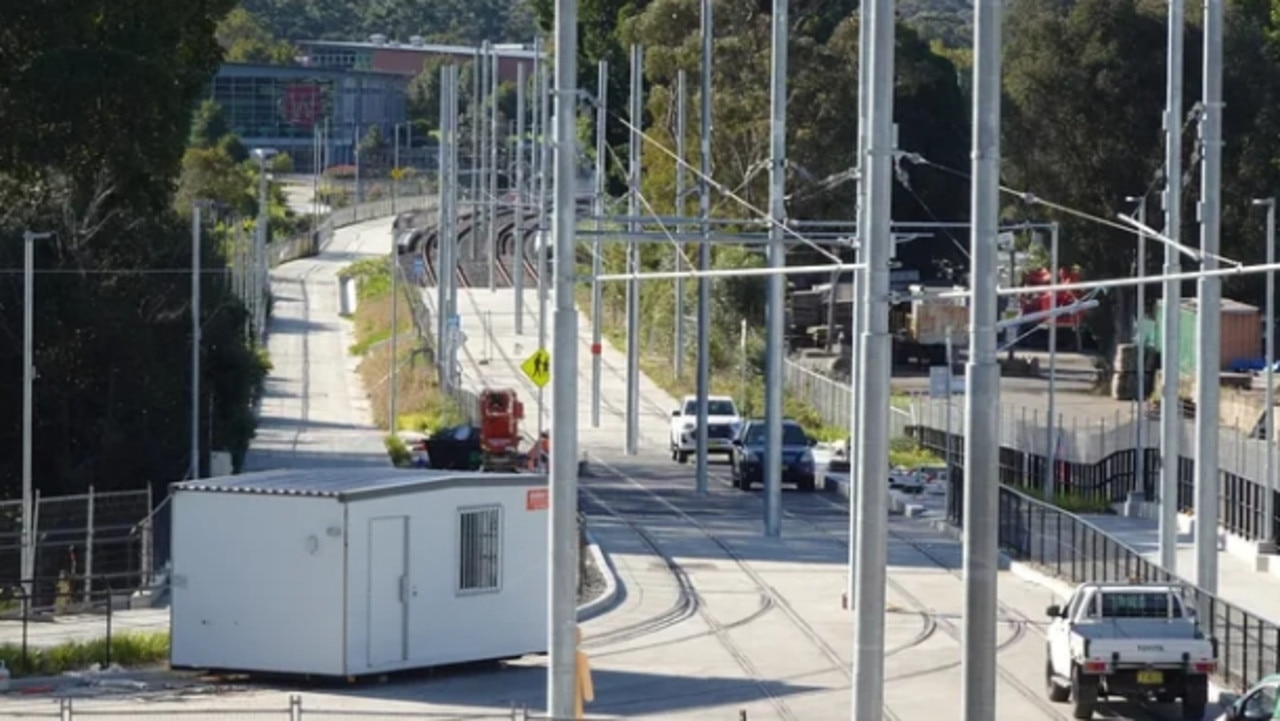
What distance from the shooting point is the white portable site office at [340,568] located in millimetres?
30281

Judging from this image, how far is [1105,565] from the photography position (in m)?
39.1

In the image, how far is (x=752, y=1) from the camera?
89.9 metres

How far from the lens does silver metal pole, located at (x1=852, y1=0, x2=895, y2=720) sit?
22.3 metres

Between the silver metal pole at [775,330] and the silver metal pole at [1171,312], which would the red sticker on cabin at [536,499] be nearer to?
the silver metal pole at [1171,312]

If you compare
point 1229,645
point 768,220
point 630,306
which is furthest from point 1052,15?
point 1229,645

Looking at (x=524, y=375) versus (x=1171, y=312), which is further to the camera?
(x=524, y=375)

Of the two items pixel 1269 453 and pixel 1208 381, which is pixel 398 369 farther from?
pixel 1208 381

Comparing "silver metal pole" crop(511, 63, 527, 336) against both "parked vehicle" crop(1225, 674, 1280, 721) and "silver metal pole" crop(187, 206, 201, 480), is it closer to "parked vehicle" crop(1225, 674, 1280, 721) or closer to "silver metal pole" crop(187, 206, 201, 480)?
"silver metal pole" crop(187, 206, 201, 480)

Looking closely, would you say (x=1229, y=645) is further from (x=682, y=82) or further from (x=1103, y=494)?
A: (x=682, y=82)

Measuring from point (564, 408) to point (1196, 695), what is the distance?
977 cm

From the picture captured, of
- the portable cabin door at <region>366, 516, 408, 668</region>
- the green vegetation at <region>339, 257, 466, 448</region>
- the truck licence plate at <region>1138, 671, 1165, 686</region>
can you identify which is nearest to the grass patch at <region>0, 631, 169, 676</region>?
the portable cabin door at <region>366, 516, 408, 668</region>

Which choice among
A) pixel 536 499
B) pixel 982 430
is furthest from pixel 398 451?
pixel 982 430

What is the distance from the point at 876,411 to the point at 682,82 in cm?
5564

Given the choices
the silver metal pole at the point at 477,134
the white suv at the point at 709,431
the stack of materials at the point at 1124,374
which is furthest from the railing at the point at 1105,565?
the silver metal pole at the point at 477,134
